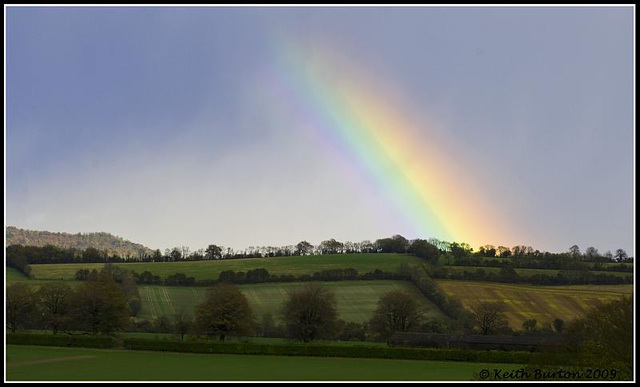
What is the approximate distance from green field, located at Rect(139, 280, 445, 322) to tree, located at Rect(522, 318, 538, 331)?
16.0m

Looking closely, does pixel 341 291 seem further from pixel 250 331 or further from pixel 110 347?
pixel 110 347

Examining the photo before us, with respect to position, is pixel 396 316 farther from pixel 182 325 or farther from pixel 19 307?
pixel 19 307

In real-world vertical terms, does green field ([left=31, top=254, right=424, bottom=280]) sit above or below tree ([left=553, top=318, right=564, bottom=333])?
above

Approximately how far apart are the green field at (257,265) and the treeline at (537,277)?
1583 centimetres

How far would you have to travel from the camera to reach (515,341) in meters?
82.6

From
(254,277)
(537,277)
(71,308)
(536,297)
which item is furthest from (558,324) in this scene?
(71,308)

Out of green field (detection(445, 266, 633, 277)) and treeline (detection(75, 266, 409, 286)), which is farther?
green field (detection(445, 266, 633, 277))

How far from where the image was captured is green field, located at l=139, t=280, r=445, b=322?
119 m

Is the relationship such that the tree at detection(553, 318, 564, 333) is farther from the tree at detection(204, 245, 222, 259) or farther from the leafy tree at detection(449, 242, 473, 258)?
the tree at detection(204, 245, 222, 259)

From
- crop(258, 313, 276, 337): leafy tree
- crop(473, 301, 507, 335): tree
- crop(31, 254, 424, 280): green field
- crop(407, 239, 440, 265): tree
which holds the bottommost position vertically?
crop(258, 313, 276, 337): leafy tree

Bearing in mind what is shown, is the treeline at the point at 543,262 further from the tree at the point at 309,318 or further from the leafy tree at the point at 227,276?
the tree at the point at 309,318

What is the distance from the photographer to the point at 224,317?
86688 mm

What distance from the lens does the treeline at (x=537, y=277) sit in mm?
139125

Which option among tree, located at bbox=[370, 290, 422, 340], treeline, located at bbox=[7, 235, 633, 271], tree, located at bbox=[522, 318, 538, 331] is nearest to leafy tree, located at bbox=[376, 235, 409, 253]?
treeline, located at bbox=[7, 235, 633, 271]
